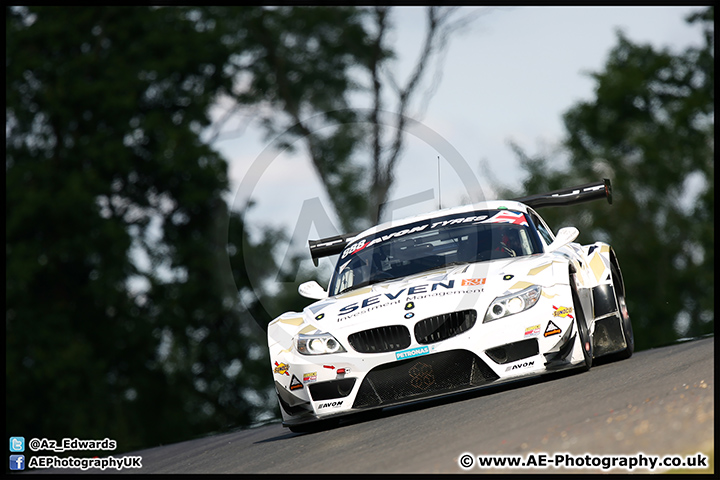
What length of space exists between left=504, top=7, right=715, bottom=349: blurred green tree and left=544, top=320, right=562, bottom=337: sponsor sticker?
32.8 m

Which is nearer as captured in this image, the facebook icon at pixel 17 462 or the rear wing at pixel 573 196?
the facebook icon at pixel 17 462

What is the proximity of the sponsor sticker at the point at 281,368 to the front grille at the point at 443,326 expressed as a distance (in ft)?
3.73

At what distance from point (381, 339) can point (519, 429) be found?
2016mm

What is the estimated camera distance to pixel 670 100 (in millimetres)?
41062

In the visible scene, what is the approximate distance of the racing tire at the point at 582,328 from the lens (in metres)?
7.59

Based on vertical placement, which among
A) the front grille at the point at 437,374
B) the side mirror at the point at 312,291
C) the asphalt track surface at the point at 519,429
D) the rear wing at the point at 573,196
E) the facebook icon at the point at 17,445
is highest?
the rear wing at the point at 573,196

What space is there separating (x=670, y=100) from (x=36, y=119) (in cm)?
2573

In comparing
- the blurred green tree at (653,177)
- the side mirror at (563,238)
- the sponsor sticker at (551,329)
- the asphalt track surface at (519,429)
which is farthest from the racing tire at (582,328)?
the blurred green tree at (653,177)

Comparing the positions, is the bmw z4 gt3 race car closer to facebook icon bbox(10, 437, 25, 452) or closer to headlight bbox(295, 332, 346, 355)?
headlight bbox(295, 332, 346, 355)

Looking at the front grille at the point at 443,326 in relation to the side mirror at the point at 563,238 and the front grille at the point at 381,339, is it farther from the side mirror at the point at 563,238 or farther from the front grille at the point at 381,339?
the side mirror at the point at 563,238

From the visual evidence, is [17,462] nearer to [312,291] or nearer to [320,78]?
[312,291]

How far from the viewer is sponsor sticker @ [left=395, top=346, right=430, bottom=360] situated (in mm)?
7199

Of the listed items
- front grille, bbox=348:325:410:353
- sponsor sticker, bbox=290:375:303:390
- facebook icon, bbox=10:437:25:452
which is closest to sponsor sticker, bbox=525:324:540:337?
front grille, bbox=348:325:410:353

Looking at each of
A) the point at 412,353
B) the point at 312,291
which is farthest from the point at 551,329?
the point at 312,291
